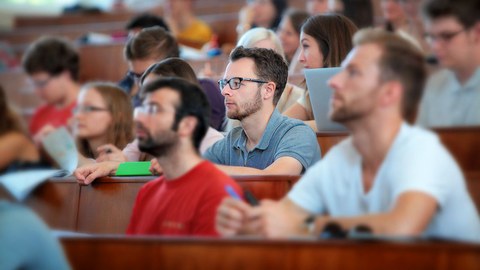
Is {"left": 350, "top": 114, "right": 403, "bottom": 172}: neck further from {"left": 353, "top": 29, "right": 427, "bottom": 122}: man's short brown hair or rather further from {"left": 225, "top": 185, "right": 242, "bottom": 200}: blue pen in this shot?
{"left": 225, "top": 185, "right": 242, "bottom": 200}: blue pen

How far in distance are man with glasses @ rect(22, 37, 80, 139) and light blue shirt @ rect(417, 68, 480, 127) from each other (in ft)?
8.36

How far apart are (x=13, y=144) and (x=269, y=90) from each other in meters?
1.14

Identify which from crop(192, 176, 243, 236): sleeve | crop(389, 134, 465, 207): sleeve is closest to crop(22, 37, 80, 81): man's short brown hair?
crop(192, 176, 243, 236): sleeve

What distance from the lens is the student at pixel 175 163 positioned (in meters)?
2.24

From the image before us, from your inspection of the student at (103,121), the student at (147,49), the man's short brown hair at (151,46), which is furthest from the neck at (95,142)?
the man's short brown hair at (151,46)

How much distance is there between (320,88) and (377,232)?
971 mm

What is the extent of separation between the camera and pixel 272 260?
1.87 meters

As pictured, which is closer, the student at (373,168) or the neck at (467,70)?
the student at (373,168)

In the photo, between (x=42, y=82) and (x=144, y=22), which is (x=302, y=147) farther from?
(x=42, y=82)

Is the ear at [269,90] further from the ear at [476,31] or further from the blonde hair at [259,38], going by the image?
the ear at [476,31]

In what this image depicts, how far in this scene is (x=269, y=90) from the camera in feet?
10.0

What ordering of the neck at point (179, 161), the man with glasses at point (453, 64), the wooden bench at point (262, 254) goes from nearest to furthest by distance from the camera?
the wooden bench at point (262, 254) → the neck at point (179, 161) → the man with glasses at point (453, 64)

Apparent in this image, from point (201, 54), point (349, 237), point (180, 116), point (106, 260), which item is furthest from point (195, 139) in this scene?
point (201, 54)

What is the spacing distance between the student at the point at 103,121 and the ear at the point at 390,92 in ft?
5.13
